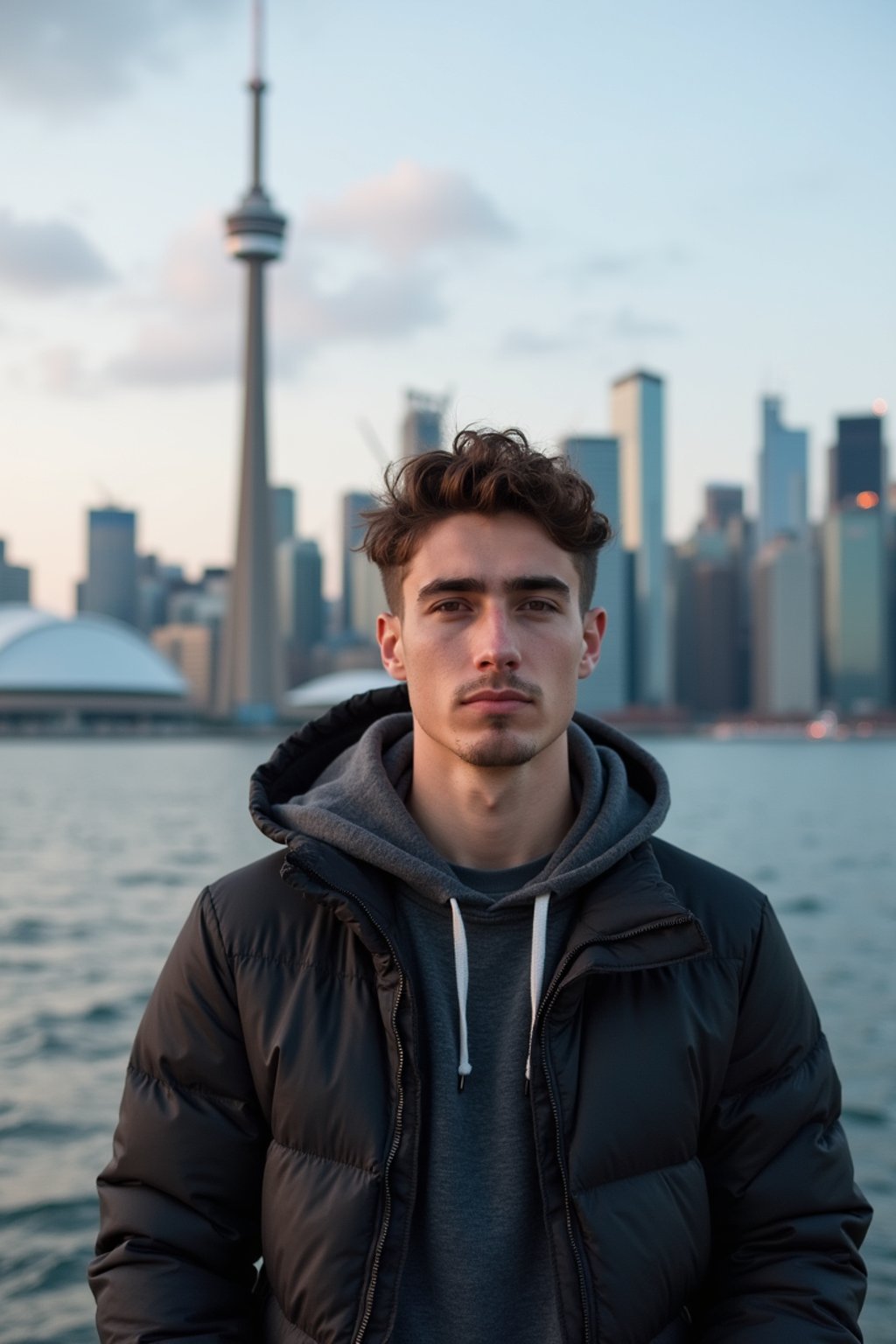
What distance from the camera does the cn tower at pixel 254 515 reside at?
92750 millimetres

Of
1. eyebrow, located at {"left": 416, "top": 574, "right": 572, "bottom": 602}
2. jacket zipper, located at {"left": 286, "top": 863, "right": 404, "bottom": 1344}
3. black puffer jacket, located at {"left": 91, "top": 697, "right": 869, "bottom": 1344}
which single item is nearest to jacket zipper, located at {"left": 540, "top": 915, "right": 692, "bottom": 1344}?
black puffer jacket, located at {"left": 91, "top": 697, "right": 869, "bottom": 1344}

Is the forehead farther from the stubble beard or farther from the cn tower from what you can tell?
the cn tower

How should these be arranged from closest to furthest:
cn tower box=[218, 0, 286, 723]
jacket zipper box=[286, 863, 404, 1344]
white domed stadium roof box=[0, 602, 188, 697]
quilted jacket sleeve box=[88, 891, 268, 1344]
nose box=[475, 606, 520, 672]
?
1. jacket zipper box=[286, 863, 404, 1344]
2. quilted jacket sleeve box=[88, 891, 268, 1344]
3. nose box=[475, 606, 520, 672]
4. cn tower box=[218, 0, 286, 723]
5. white domed stadium roof box=[0, 602, 188, 697]

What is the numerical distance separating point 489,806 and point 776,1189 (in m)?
0.78

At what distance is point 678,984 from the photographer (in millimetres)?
2273

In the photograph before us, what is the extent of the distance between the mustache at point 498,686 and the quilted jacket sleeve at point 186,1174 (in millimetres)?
575

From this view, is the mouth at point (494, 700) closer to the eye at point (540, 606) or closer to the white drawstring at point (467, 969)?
the eye at point (540, 606)

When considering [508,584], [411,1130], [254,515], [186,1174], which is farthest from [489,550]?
[254,515]

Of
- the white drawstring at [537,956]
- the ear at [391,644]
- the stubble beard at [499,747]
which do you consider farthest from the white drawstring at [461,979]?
the ear at [391,644]

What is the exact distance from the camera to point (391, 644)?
2607mm

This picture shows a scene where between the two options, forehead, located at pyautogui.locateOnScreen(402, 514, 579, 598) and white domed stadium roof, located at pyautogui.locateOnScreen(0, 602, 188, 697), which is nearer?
forehead, located at pyautogui.locateOnScreen(402, 514, 579, 598)

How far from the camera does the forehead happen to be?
2373 millimetres

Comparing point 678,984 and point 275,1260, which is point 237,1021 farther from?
point 678,984

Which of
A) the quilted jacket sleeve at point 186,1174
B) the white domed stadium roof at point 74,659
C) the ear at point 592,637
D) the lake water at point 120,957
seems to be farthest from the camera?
the white domed stadium roof at point 74,659
